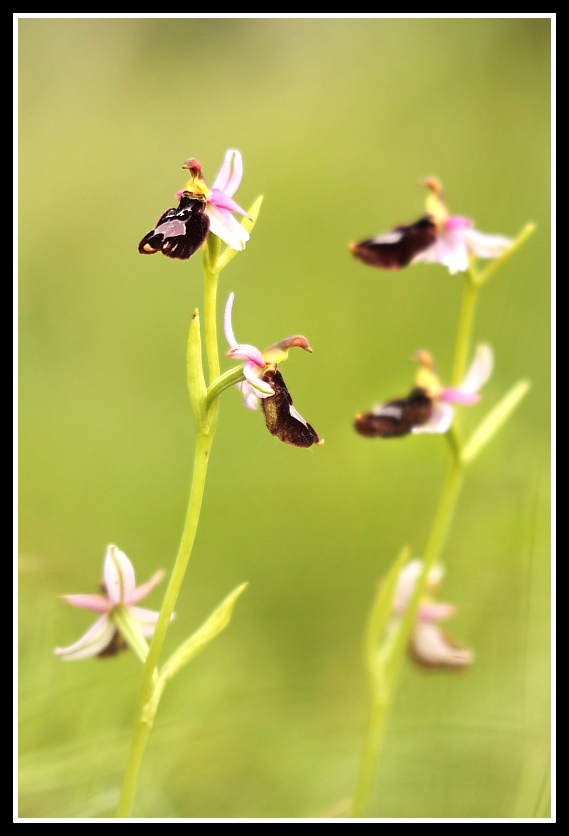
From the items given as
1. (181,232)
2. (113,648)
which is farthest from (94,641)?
(181,232)

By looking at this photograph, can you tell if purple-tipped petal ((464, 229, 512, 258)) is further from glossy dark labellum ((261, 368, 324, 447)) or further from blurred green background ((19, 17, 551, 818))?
glossy dark labellum ((261, 368, 324, 447))

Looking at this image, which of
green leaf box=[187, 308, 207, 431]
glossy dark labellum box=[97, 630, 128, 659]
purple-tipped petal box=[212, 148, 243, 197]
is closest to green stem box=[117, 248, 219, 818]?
green leaf box=[187, 308, 207, 431]

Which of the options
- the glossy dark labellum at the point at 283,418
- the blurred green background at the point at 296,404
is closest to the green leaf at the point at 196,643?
the glossy dark labellum at the point at 283,418

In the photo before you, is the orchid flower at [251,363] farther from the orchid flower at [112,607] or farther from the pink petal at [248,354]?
the orchid flower at [112,607]

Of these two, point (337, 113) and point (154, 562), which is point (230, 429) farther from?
point (337, 113)

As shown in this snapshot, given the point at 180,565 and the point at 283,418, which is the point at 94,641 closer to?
the point at 180,565

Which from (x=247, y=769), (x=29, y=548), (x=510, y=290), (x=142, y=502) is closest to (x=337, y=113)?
(x=510, y=290)
